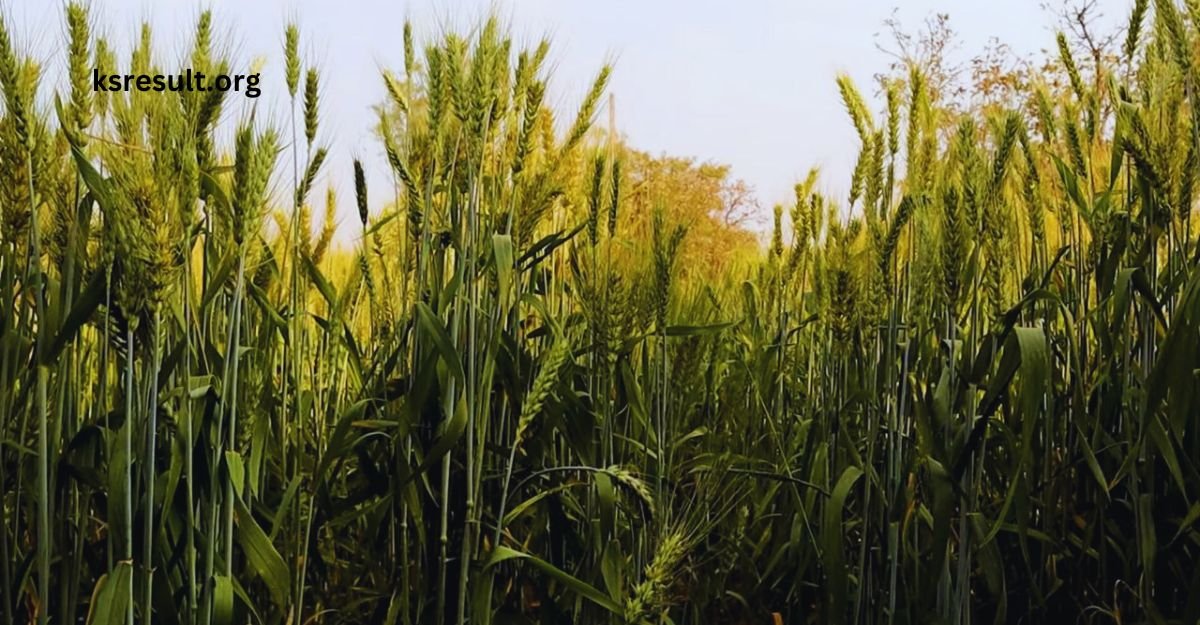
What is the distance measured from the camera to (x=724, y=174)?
683 inches

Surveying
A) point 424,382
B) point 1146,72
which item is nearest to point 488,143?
point 424,382

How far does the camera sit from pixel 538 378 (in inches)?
54.9

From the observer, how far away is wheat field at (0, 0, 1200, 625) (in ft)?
4.05

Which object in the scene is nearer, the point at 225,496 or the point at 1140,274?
the point at 225,496

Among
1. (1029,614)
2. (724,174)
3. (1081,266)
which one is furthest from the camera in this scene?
(724,174)

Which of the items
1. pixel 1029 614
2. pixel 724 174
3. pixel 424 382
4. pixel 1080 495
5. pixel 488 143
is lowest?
pixel 1029 614

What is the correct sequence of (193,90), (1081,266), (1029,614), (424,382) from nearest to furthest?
1. (193,90)
2. (424,382)
3. (1029,614)
4. (1081,266)

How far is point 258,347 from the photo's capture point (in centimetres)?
168

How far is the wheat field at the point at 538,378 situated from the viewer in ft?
4.05

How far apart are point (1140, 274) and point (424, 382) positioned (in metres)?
0.97

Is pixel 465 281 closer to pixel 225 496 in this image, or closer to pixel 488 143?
pixel 488 143

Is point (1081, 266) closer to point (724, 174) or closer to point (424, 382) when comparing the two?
point (424, 382)

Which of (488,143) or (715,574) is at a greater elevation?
(488,143)

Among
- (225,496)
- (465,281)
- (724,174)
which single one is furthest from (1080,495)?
(724,174)
